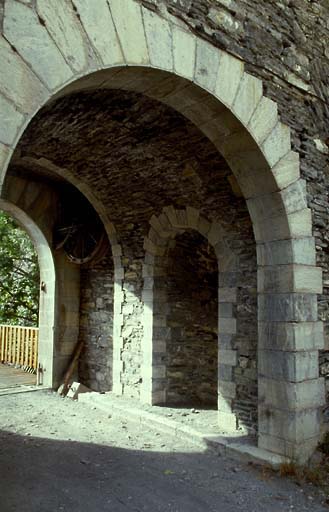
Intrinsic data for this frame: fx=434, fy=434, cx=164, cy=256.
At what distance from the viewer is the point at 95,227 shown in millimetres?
7418

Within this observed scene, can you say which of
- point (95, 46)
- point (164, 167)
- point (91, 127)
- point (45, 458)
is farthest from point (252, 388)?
point (95, 46)

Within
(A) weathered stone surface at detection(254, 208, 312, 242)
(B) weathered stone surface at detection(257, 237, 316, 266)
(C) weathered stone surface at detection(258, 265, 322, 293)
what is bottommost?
(C) weathered stone surface at detection(258, 265, 322, 293)

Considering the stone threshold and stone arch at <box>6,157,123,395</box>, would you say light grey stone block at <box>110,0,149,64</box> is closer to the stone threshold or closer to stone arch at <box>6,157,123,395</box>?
the stone threshold

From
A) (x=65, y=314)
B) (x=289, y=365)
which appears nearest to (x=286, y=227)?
(x=289, y=365)

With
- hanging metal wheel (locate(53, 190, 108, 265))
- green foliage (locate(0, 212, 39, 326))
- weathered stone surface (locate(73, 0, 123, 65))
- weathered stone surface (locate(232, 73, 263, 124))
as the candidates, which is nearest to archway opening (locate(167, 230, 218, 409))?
hanging metal wheel (locate(53, 190, 108, 265))

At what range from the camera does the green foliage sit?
34.5ft

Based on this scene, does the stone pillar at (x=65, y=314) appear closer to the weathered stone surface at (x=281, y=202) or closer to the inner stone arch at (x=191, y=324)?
the inner stone arch at (x=191, y=324)

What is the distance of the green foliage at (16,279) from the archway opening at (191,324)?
5.20 metres

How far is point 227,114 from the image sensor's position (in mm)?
3707

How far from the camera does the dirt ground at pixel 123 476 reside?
11.3 ft

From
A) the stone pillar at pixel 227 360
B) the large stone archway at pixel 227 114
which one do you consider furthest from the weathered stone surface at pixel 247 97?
the stone pillar at pixel 227 360

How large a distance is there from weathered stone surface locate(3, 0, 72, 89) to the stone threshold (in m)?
3.70

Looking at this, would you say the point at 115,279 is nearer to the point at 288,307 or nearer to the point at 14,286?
the point at 288,307

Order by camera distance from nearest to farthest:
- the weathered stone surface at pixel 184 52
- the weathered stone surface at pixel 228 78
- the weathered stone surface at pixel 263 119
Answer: the weathered stone surface at pixel 184 52 < the weathered stone surface at pixel 228 78 < the weathered stone surface at pixel 263 119
